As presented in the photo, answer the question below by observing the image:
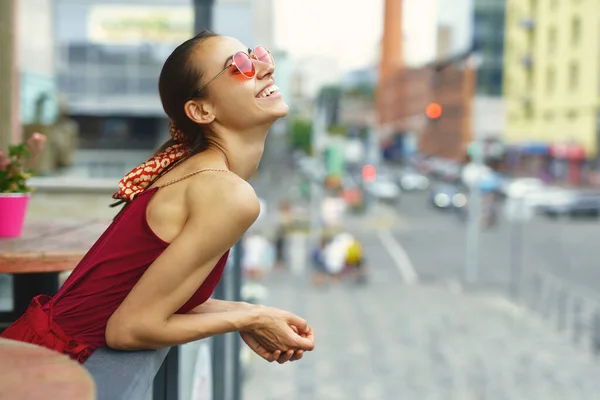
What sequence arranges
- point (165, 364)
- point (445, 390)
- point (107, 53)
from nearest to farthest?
point (165, 364) < point (445, 390) < point (107, 53)

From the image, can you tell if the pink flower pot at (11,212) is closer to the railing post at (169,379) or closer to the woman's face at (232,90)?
the railing post at (169,379)

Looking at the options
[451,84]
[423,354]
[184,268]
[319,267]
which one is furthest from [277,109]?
[451,84]

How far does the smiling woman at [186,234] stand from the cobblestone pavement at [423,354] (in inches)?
449

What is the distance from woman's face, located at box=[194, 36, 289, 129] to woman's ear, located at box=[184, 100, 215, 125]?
0.01 m

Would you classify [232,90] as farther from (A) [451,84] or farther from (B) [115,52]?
(A) [451,84]

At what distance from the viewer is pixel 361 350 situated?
1645cm

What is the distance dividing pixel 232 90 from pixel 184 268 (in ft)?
1.38

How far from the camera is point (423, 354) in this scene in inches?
642

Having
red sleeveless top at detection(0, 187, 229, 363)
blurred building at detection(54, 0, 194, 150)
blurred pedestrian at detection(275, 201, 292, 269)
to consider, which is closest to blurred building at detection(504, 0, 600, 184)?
blurred pedestrian at detection(275, 201, 292, 269)

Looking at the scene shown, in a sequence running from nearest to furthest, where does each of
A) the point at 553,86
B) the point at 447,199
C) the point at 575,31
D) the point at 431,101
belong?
the point at 447,199 < the point at 575,31 < the point at 553,86 < the point at 431,101

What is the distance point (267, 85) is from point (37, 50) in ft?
42.3

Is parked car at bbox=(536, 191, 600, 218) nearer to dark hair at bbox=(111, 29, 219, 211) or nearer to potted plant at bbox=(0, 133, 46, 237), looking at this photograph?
potted plant at bbox=(0, 133, 46, 237)

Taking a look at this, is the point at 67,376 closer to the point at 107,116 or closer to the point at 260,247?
the point at 260,247

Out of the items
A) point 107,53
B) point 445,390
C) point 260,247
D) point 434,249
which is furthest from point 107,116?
point 445,390
